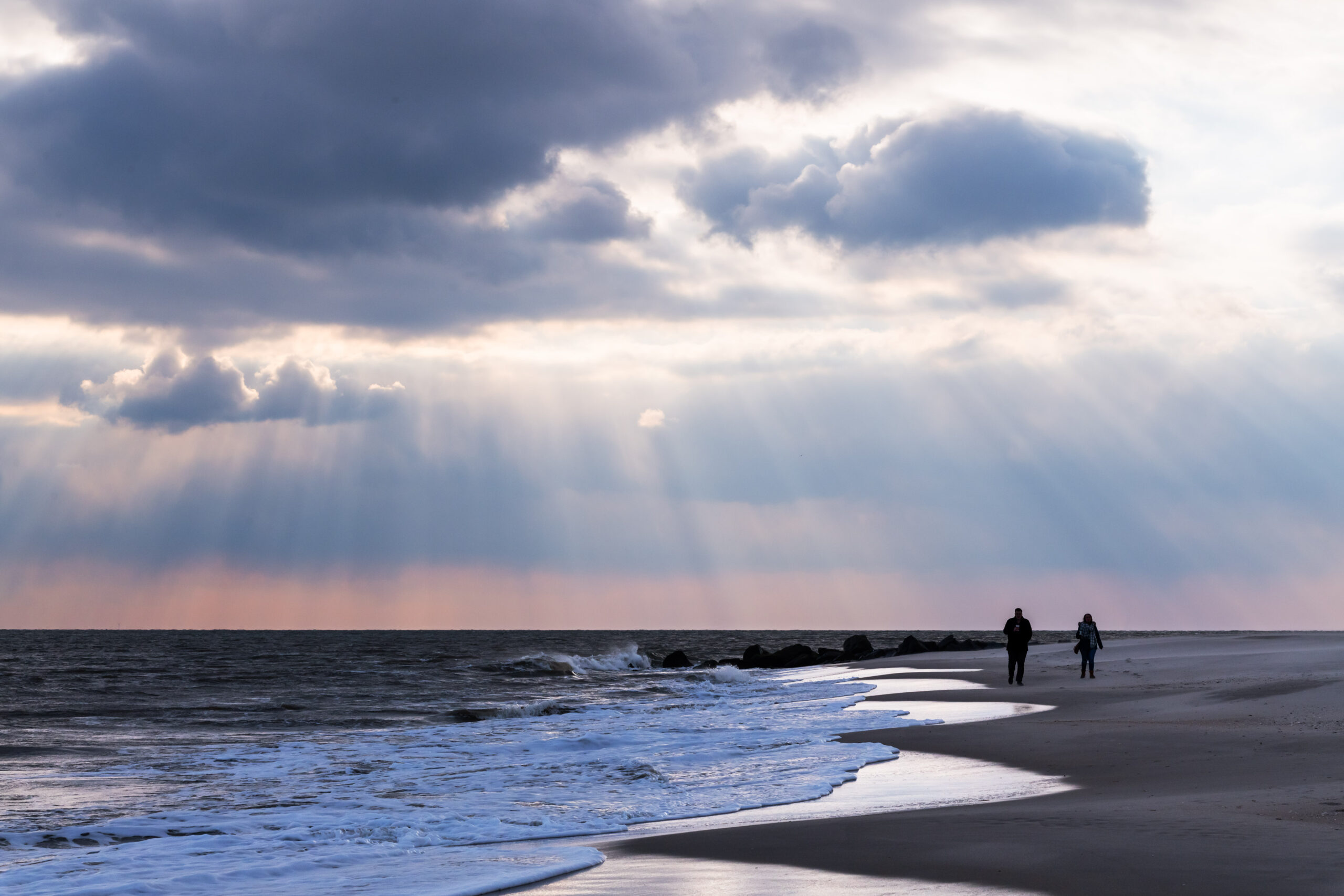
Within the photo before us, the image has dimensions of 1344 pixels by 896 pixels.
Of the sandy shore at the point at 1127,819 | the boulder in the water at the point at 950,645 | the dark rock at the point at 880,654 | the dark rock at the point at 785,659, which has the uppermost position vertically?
the sandy shore at the point at 1127,819

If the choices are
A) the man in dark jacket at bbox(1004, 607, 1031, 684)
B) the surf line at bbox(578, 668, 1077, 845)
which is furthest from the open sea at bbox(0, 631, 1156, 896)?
the man in dark jacket at bbox(1004, 607, 1031, 684)

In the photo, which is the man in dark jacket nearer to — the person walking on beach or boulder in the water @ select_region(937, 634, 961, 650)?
the person walking on beach

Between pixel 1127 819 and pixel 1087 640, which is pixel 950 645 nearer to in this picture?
pixel 1087 640

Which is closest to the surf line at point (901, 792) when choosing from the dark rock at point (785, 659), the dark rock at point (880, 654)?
the dark rock at point (880, 654)

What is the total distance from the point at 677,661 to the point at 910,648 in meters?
14.9

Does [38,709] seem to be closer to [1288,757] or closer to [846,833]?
[846,833]

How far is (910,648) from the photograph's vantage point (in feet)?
154

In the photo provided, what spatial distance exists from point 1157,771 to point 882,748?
14.7 feet

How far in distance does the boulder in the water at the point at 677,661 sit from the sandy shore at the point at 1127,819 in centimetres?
3915

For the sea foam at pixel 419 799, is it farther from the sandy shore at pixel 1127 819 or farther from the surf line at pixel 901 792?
the sandy shore at pixel 1127 819

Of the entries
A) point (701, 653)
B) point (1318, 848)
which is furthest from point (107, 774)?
point (701, 653)

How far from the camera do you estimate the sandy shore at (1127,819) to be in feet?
22.7

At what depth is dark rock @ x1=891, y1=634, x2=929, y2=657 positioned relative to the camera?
46.6m

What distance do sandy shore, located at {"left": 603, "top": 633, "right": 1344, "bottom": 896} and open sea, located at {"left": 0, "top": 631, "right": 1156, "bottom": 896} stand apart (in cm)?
171
